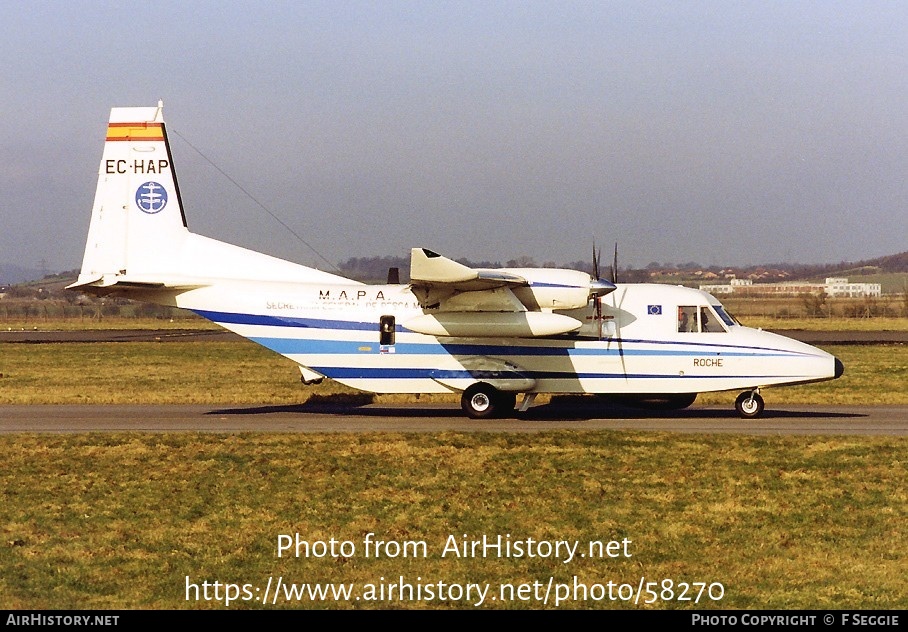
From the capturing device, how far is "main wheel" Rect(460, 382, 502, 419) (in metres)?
20.3

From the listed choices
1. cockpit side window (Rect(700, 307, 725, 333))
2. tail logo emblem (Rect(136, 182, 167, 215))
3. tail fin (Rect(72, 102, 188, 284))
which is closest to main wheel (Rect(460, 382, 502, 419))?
cockpit side window (Rect(700, 307, 725, 333))

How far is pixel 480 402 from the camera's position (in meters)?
20.3

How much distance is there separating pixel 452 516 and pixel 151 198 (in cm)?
1281

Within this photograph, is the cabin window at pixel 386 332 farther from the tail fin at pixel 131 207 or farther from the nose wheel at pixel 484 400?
the tail fin at pixel 131 207

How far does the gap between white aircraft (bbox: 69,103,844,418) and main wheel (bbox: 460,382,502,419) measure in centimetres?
2

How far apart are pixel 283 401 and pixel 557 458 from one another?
35.8ft

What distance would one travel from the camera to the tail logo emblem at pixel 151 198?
21.1 meters

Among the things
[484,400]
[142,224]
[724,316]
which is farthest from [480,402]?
[142,224]

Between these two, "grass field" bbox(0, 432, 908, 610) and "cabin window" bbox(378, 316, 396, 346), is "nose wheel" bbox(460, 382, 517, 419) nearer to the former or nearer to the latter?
"cabin window" bbox(378, 316, 396, 346)

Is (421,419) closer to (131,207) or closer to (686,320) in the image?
(686,320)

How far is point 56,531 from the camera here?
10.9 m

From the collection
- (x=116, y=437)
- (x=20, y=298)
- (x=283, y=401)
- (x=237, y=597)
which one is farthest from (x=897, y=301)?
(x=20, y=298)

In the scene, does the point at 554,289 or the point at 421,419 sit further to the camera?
the point at 421,419

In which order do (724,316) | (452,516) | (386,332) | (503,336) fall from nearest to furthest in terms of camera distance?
(452,516) → (503,336) → (386,332) → (724,316)
